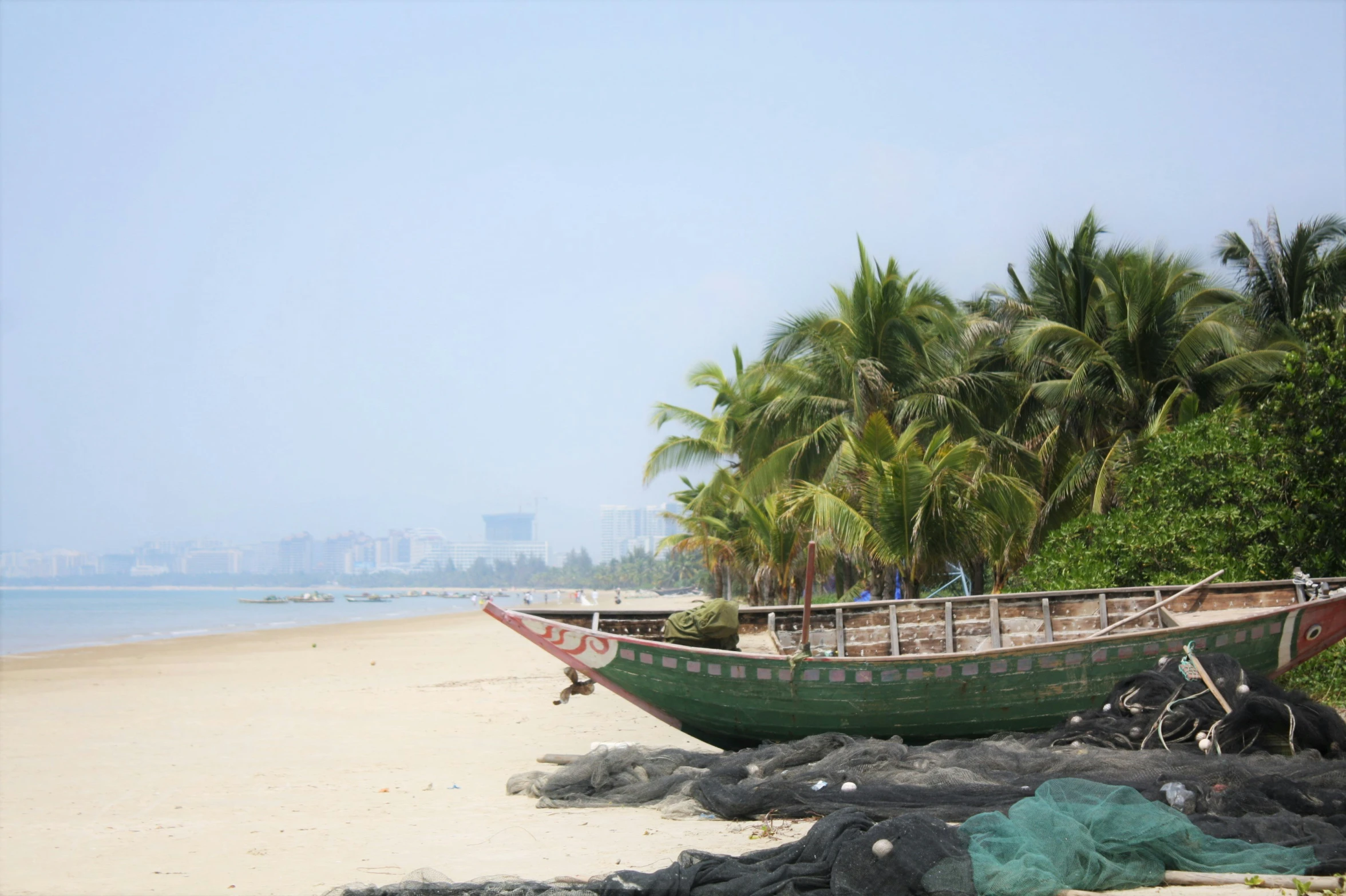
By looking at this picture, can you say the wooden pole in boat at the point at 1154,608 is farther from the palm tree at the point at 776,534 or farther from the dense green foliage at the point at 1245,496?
the palm tree at the point at 776,534

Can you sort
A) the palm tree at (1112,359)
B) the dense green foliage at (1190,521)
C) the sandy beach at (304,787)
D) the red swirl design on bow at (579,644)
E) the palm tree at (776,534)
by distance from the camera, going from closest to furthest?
the sandy beach at (304,787) → the red swirl design on bow at (579,644) → the dense green foliage at (1190,521) → the palm tree at (1112,359) → the palm tree at (776,534)

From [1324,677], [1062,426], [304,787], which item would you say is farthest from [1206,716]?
[1062,426]

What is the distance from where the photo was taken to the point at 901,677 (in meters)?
8.44

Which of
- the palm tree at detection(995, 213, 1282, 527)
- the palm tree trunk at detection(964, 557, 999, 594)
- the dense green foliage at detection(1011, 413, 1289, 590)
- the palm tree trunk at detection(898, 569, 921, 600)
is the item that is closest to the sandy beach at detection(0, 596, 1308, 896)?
the palm tree trunk at detection(898, 569, 921, 600)

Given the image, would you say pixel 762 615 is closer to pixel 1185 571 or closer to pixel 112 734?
pixel 1185 571

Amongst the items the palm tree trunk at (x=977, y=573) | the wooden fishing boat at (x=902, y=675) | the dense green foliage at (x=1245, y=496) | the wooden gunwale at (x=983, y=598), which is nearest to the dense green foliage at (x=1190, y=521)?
the dense green foliage at (x=1245, y=496)

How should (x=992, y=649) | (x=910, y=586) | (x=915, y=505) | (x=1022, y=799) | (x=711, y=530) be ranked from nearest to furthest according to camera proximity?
(x=1022, y=799) < (x=992, y=649) < (x=915, y=505) < (x=910, y=586) < (x=711, y=530)

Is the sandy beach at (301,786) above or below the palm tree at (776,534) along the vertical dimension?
below

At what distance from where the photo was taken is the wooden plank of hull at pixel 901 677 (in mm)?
8438

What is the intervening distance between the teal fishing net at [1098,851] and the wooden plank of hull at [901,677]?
3.34m

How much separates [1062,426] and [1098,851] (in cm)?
1746

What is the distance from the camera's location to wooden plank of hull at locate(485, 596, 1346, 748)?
8.44 metres

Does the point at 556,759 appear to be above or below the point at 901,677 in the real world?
below

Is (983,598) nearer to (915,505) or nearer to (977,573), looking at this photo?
(915,505)
